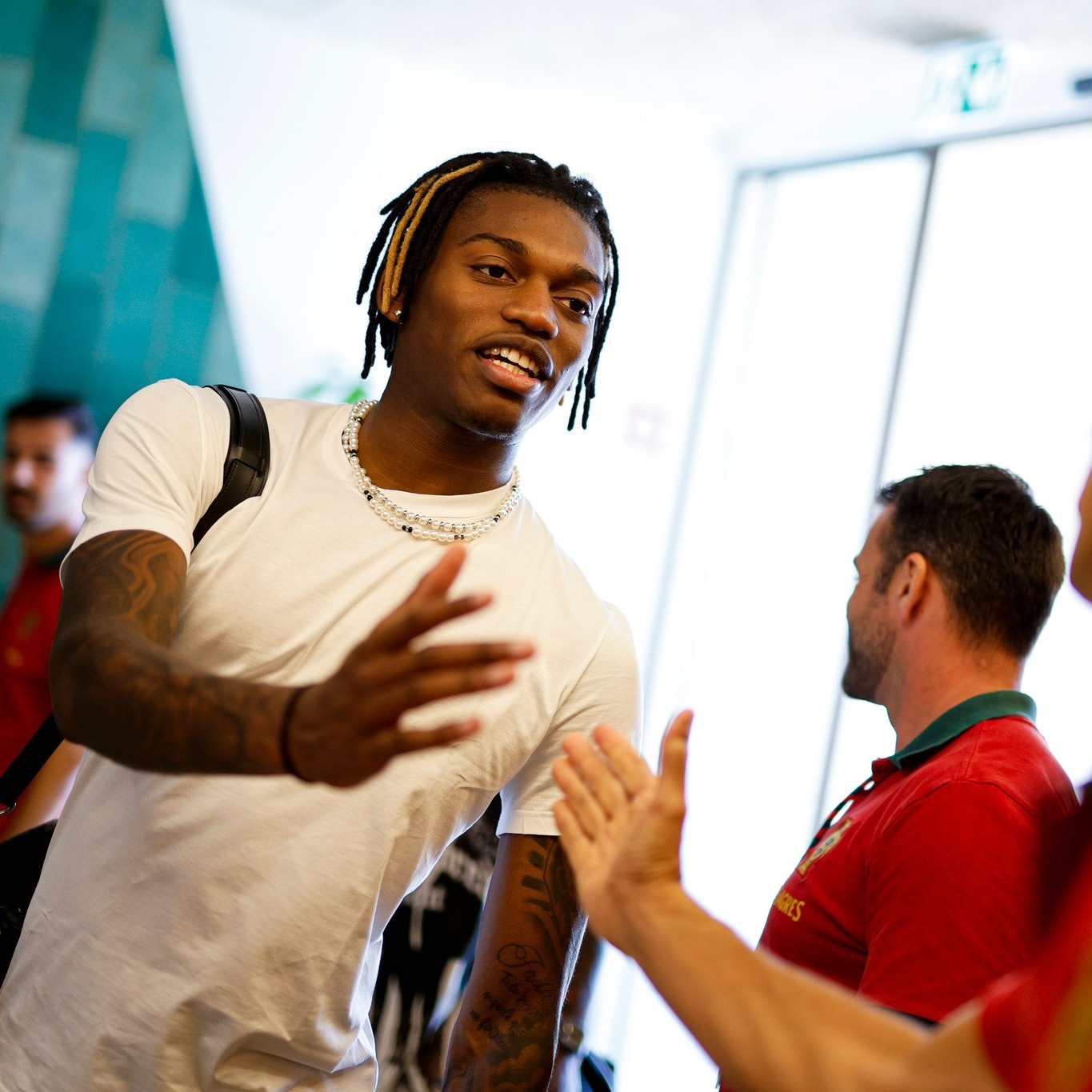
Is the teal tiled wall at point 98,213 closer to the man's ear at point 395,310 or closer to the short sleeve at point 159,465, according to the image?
the man's ear at point 395,310

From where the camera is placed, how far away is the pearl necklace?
4.77ft

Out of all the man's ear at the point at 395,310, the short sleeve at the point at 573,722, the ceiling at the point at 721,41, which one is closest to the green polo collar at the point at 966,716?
the short sleeve at the point at 573,722

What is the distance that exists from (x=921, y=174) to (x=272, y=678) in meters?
4.22

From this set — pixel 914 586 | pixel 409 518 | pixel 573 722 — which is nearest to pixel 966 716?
pixel 914 586

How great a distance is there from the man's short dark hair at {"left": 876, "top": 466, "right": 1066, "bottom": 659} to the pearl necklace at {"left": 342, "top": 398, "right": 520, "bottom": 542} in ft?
2.76

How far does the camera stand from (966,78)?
4176 mm

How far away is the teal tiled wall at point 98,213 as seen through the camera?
13.0 ft

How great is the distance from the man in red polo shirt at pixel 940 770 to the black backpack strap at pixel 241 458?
0.90m

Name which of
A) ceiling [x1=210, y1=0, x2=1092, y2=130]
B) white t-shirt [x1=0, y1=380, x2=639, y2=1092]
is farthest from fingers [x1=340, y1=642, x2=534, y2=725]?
ceiling [x1=210, y1=0, x2=1092, y2=130]

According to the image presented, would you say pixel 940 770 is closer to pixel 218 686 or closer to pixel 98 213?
pixel 218 686

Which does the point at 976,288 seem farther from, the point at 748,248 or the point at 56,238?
the point at 56,238

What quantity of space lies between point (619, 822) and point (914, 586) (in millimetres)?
1123

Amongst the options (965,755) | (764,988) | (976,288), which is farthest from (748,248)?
(764,988)

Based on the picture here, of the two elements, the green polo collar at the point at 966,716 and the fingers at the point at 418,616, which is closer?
the fingers at the point at 418,616
